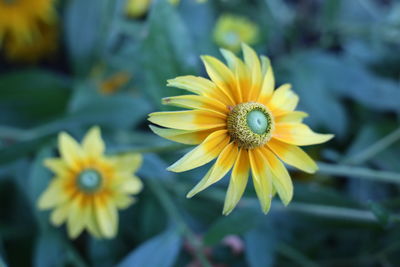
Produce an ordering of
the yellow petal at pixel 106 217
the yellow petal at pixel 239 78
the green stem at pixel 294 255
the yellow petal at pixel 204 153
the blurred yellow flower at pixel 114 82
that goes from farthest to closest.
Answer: the blurred yellow flower at pixel 114 82, the green stem at pixel 294 255, the yellow petal at pixel 106 217, the yellow petal at pixel 239 78, the yellow petal at pixel 204 153

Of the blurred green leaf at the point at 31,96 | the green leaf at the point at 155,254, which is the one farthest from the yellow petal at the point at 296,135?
the blurred green leaf at the point at 31,96

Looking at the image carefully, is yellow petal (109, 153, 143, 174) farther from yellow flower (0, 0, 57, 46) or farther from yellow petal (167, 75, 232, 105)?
yellow flower (0, 0, 57, 46)

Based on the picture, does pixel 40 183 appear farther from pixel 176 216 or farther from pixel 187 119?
pixel 187 119

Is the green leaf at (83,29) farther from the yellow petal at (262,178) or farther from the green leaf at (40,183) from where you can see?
the yellow petal at (262,178)

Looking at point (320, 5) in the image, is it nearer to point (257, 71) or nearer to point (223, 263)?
point (223, 263)

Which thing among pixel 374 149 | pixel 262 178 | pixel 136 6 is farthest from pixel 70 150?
pixel 374 149

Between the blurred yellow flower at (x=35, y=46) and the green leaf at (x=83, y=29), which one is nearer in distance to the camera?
the green leaf at (x=83, y=29)

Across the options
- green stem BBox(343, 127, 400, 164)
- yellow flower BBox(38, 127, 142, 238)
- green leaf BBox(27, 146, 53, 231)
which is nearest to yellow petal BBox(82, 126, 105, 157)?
yellow flower BBox(38, 127, 142, 238)
